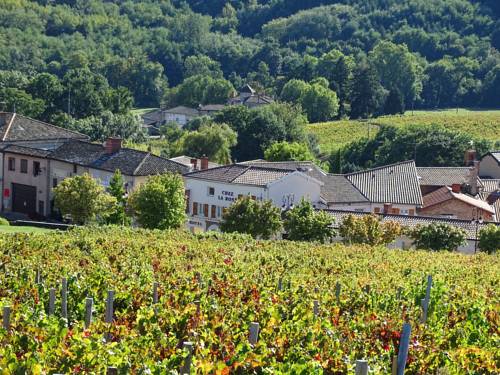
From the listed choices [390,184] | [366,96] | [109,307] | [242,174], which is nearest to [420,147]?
[390,184]

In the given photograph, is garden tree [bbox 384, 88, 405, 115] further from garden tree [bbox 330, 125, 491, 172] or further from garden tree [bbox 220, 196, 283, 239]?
garden tree [bbox 220, 196, 283, 239]

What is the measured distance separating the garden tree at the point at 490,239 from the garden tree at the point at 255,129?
1900 inches

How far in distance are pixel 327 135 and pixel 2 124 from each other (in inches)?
1979

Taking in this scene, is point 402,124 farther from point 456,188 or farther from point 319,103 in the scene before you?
point 456,188

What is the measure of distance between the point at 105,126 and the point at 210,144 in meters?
15.3

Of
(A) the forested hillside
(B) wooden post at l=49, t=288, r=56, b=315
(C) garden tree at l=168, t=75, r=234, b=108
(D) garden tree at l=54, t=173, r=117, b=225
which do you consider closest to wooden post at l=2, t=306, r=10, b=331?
(B) wooden post at l=49, t=288, r=56, b=315

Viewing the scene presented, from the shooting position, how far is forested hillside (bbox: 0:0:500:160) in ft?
355

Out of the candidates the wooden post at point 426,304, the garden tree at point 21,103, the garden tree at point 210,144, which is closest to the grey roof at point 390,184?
the garden tree at point 210,144

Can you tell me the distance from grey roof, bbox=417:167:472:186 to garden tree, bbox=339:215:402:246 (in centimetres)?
2307

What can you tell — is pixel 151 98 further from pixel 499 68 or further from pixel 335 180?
pixel 335 180

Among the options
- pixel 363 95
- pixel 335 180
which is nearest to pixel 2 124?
pixel 335 180

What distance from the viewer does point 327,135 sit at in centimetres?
11412

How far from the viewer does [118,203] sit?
175 feet

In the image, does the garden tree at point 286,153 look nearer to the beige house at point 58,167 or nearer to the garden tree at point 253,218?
the beige house at point 58,167
